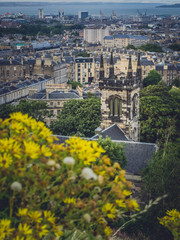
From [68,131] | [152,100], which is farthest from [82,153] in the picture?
[152,100]

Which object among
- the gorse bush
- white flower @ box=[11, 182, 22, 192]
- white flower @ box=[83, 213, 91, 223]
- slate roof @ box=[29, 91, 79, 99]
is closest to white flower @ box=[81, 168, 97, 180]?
the gorse bush

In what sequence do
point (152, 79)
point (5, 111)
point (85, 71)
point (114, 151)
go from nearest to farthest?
point (114, 151) < point (5, 111) < point (152, 79) < point (85, 71)

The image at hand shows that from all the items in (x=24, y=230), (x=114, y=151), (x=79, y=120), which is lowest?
(x=79, y=120)

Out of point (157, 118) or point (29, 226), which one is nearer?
point (29, 226)

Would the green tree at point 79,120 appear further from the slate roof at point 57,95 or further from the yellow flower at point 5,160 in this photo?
the yellow flower at point 5,160

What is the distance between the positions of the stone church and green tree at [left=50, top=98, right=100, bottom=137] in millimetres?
4782

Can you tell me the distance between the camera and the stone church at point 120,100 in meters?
36.2

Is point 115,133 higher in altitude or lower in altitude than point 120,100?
lower

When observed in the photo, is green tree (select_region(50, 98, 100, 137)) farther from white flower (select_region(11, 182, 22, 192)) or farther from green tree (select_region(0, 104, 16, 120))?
white flower (select_region(11, 182, 22, 192))

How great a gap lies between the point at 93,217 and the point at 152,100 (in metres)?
41.1

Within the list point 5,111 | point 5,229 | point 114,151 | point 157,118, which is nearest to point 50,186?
point 5,229

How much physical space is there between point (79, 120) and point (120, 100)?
892 cm

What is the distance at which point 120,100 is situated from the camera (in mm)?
36719

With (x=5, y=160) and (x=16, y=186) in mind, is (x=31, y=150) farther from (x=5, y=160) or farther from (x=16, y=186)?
(x=16, y=186)
